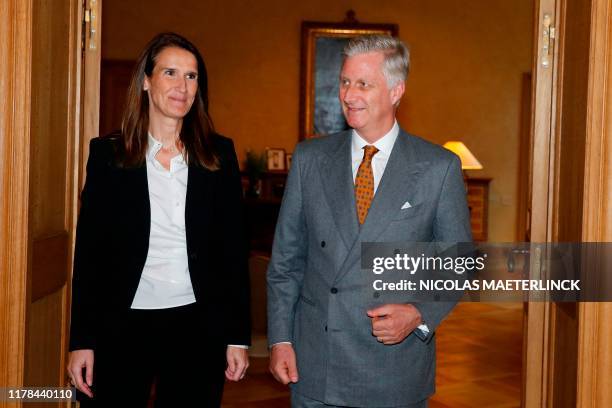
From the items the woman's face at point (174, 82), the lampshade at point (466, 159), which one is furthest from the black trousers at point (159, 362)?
the lampshade at point (466, 159)

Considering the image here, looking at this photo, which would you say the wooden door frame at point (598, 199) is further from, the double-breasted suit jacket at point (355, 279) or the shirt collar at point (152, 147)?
the shirt collar at point (152, 147)

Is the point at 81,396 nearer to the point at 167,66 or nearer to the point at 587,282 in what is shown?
the point at 167,66

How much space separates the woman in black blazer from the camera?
239 centimetres

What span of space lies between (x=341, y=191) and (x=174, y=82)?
0.63 m

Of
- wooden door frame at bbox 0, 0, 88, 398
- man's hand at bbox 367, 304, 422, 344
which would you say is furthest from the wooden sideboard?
man's hand at bbox 367, 304, 422, 344

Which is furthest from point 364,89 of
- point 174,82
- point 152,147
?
point 152,147

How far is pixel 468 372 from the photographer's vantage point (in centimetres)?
617

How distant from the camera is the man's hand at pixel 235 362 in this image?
97.2 inches

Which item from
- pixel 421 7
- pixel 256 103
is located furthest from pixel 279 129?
pixel 421 7

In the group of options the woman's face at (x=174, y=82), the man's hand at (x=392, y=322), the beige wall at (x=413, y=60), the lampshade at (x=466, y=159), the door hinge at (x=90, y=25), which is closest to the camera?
the man's hand at (x=392, y=322)

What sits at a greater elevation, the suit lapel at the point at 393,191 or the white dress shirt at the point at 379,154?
the white dress shirt at the point at 379,154

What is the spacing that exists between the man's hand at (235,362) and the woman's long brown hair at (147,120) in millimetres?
583

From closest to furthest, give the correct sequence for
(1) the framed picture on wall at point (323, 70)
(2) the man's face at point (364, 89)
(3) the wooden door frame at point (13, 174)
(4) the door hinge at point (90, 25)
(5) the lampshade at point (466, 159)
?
(2) the man's face at point (364, 89) < (3) the wooden door frame at point (13, 174) < (4) the door hinge at point (90, 25) < (5) the lampshade at point (466, 159) < (1) the framed picture on wall at point (323, 70)

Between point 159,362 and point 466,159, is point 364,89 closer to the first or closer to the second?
point 159,362
